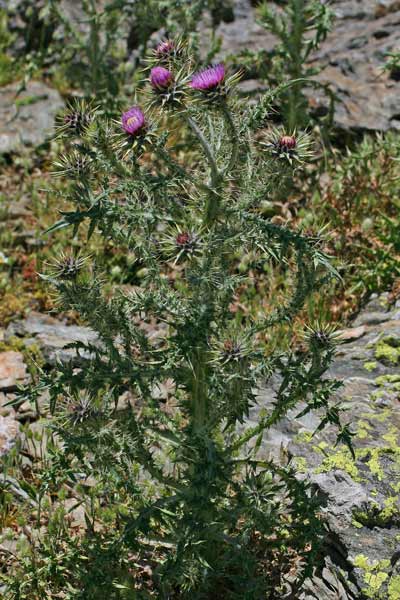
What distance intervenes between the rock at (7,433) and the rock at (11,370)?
0.74ft

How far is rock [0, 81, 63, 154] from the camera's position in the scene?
6.97 metres

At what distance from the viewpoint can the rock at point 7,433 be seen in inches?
170

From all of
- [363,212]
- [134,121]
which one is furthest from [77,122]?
[363,212]

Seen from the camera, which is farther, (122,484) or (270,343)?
(270,343)

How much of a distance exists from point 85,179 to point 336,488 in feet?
5.81

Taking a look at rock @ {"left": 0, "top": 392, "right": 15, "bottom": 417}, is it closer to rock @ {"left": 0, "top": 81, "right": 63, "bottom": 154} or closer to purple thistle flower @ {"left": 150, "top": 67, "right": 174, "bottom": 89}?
purple thistle flower @ {"left": 150, "top": 67, "right": 174, "bottom": 89}

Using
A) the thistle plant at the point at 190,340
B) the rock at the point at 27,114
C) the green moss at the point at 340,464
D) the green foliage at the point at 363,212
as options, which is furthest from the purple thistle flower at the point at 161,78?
the rock at the point at 27,114

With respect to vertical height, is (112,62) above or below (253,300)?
above

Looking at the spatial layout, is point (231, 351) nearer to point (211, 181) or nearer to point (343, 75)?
point (211, 181)

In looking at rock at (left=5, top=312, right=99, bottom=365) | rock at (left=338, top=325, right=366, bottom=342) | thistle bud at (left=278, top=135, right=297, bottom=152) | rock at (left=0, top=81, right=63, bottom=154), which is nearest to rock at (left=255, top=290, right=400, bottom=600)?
rock at (left=338, top=325, right=366, bottom=342)

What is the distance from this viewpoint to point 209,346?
302 centimetres

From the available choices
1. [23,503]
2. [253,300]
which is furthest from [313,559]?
[253,300]

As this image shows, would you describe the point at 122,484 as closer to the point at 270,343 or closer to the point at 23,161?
the point at 270,343

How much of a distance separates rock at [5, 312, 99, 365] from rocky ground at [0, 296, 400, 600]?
17 millimetres
